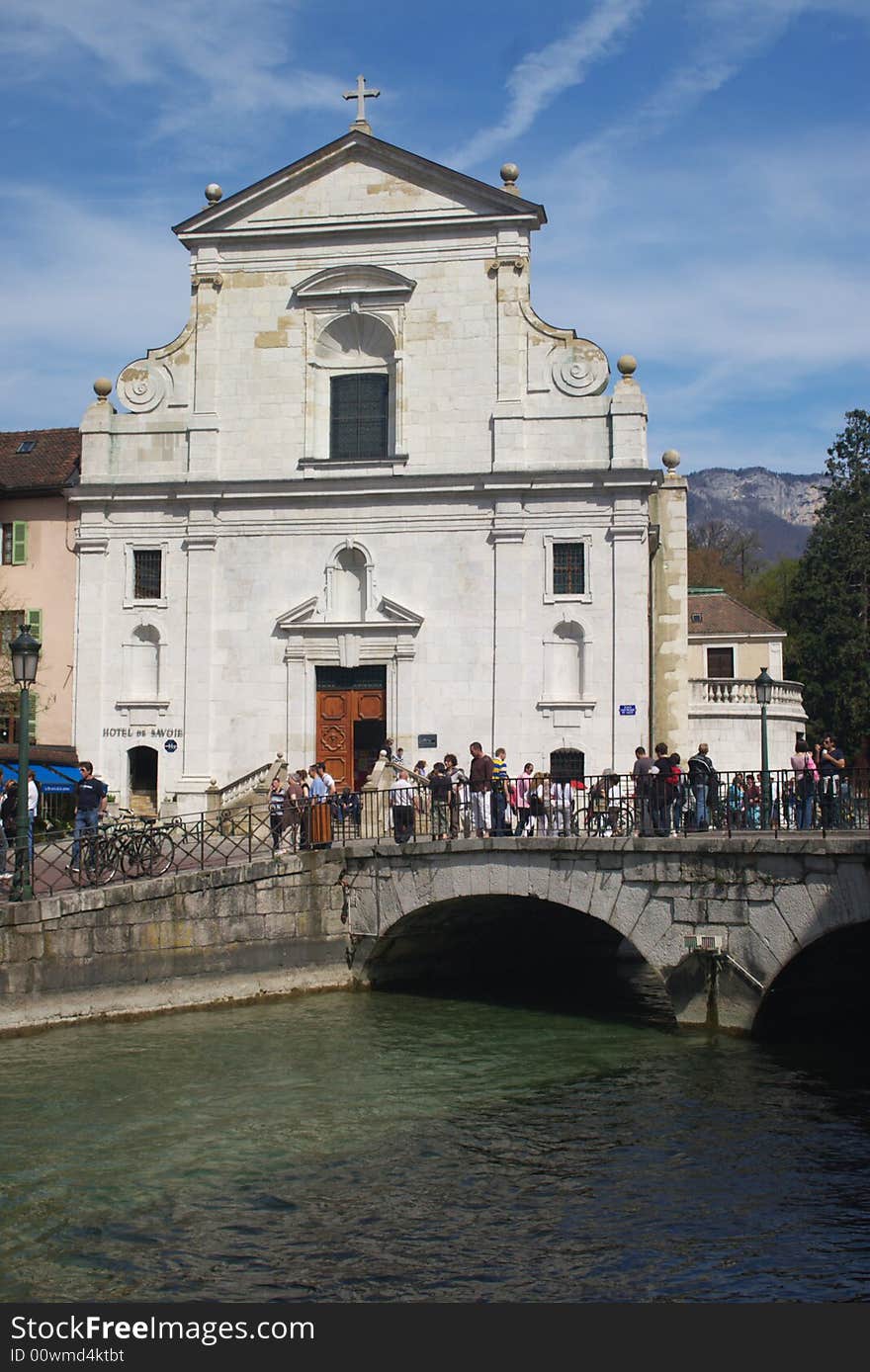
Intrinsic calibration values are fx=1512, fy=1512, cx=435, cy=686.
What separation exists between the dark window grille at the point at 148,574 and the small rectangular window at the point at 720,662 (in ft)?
60.5

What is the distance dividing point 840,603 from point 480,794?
117ft

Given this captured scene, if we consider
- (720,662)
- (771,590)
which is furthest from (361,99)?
(771,590)

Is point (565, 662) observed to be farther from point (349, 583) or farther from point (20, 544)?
point (20, 544)

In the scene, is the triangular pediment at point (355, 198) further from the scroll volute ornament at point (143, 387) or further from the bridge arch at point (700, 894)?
the bridge arch at point (700, 894)

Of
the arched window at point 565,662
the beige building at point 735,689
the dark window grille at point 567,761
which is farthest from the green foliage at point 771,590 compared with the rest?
the dark window grille at point 567,761

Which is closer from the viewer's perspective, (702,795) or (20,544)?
(702,795)

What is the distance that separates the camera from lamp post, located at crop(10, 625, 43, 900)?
67.4 feet

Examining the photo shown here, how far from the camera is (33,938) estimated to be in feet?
67.6

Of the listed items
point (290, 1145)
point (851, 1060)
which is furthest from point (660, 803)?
point (290, 1145)

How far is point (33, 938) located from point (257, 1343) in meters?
12.0

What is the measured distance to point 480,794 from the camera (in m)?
24.0

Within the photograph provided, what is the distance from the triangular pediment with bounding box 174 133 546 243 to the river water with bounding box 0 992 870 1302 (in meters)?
18.2

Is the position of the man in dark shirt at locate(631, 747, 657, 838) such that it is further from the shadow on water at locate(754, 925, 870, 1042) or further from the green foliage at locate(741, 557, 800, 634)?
the green foliage at locate(741, 557, 800, 634)

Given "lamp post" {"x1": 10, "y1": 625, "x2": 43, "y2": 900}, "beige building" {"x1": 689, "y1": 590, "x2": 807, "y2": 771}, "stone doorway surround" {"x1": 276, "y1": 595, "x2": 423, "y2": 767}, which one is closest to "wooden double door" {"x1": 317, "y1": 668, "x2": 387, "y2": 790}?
"stone doorway surround" {"x1": 276, "y1": 595, "x2": 423, "y2": 767}
